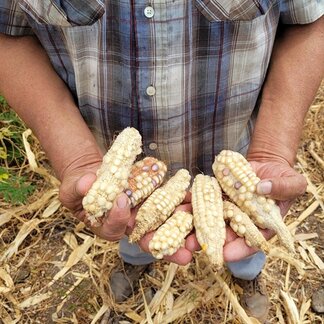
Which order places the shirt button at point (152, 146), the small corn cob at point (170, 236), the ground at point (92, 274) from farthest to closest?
the ground at point (92, 274), the shirt button at point (152, 146), the small corn cob at point (170, 236)

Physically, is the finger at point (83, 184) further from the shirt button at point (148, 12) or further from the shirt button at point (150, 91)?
the shirt button at point (148, 12)

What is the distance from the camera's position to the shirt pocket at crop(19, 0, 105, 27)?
5.57 ft

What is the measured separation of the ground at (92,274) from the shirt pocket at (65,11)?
1607 millimetres

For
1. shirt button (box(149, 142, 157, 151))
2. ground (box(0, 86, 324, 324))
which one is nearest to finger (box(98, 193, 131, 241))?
shirt button (box(149, 142, 157, 151))

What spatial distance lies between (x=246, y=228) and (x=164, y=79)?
22.3 inches

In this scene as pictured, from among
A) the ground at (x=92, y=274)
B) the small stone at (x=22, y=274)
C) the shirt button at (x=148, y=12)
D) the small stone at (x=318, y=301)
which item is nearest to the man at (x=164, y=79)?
the shirt button at (x=148, y=12)

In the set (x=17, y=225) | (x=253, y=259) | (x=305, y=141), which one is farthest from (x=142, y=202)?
(x=305, y=141)

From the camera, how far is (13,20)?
1.88 metres

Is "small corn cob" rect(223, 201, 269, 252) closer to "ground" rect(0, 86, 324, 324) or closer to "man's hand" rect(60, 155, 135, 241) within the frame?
"man's hand" rect(60, 155, 135, 241)

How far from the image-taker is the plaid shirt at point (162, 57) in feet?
5.67

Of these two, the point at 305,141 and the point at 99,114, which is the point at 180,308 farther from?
the point at 305,141

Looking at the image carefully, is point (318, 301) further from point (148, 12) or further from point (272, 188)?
point (148, 12)

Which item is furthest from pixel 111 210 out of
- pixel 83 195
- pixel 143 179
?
pixel 143 179

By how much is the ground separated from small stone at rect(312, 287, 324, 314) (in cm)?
2
